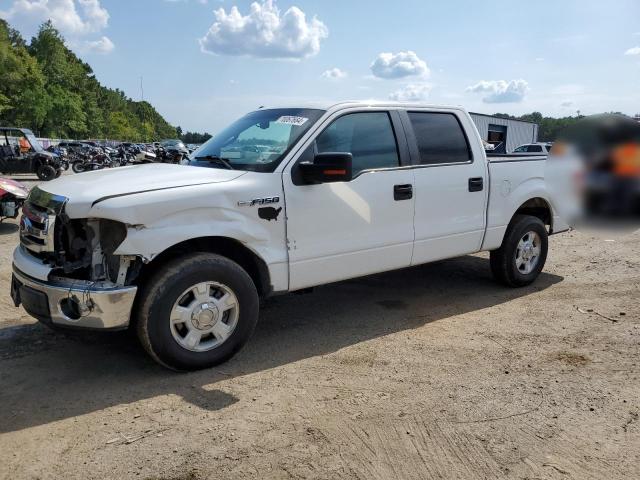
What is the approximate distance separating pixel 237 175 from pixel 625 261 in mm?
5632

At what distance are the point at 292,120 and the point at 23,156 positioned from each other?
17265mm

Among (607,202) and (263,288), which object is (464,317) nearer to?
(263,288)

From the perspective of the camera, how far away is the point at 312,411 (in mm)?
3348

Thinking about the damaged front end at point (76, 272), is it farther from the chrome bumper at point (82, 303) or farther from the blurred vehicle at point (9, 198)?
the blurred vehicle at point (9, 198)

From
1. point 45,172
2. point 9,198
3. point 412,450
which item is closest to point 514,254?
point 412,450

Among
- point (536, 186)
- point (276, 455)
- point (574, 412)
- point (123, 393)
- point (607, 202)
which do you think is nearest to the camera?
point (607, 202)

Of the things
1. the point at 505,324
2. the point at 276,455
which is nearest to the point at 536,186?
the point at 505,324

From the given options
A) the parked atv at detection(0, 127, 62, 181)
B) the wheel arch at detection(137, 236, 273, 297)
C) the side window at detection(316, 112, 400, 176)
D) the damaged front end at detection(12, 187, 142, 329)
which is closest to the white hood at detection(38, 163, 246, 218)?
the damaged front end at detection(12, 187, 142, 329)

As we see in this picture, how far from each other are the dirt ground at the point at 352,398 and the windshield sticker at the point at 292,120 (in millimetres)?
1790

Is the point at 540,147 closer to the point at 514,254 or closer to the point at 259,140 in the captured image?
the point at 259,140

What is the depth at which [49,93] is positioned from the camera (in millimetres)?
69500

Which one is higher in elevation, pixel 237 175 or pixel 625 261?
pixel 237 175

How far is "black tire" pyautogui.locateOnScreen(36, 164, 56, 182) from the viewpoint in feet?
60.8

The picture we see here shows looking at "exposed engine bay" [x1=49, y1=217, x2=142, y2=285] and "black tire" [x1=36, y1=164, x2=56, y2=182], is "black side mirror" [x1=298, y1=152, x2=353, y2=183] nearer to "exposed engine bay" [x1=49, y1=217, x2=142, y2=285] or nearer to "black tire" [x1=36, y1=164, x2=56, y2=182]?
"exposed engine bay" [x1=49, y1=217, x2=142, y2=285]
